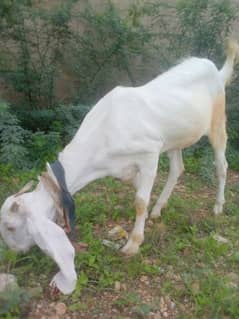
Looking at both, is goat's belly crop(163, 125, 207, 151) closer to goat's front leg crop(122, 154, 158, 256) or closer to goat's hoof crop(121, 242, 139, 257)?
goat's front leg crop(122, 154, 158, 256)

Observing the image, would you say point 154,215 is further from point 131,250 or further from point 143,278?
point 143,278

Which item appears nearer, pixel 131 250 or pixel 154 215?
pixel 131 250

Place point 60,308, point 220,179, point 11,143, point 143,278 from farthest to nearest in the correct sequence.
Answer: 1. point 11,143
2. point 220,179
3. point 143,278
4. point 60,308

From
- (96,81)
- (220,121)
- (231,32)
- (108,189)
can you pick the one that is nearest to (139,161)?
(220,121)

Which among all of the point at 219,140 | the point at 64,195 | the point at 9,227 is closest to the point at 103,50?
the point at 219,140

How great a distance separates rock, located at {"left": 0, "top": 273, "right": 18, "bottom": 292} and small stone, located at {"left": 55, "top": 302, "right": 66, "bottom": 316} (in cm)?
28

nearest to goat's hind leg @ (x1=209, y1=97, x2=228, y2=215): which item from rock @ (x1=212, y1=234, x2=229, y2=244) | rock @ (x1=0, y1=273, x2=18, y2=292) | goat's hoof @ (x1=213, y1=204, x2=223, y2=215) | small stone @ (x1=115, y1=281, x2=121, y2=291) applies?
goat's hoof @ (x1=213, y1=204, x2=223, y2=215)

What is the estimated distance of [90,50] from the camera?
6461mm

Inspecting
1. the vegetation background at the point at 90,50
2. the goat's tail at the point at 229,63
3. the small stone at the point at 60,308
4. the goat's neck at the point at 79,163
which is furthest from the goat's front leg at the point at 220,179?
the small stone at the point at 60,308

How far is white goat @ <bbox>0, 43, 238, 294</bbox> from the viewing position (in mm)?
3225

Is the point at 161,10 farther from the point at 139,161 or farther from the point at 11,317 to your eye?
the point at 11,317

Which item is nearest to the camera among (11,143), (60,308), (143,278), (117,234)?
(60,308)

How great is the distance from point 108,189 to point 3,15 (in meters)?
2.33

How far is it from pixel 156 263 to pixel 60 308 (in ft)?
2.80
